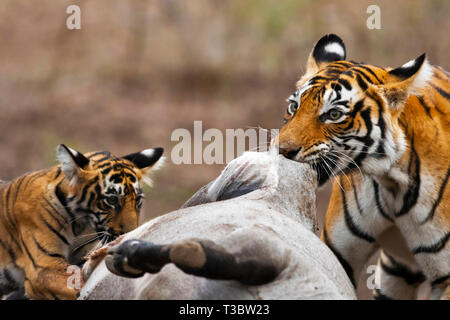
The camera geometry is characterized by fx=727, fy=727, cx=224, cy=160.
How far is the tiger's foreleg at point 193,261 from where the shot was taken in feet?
6.88

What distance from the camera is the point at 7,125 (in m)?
9.66

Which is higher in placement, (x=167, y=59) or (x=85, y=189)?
(x=167, y=59)

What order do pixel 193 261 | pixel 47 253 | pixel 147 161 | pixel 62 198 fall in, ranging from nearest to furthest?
pixel 193 261, pixel 47 253, pixel 62 198, pixel 147 161

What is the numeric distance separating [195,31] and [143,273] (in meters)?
8.28

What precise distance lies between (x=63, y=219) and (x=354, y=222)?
1722mm

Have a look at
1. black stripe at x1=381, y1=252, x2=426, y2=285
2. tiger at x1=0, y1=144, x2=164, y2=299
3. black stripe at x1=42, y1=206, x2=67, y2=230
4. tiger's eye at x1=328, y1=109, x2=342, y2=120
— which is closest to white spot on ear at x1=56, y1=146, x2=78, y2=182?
tiger at x1=0, y1=144, x2=164, y2=299

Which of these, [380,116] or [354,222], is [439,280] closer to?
[354,222]

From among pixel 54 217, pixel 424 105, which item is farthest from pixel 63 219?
pixel 424 105

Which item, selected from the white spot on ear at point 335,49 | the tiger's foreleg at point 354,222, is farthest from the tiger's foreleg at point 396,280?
the white spot on ear at point 335,49

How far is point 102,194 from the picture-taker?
432 cm

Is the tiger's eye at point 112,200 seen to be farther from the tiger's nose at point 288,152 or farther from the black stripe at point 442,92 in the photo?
the black stripe at point 442,92

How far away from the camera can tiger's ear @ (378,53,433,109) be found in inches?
137

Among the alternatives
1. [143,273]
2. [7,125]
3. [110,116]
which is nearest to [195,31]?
[110,116]
